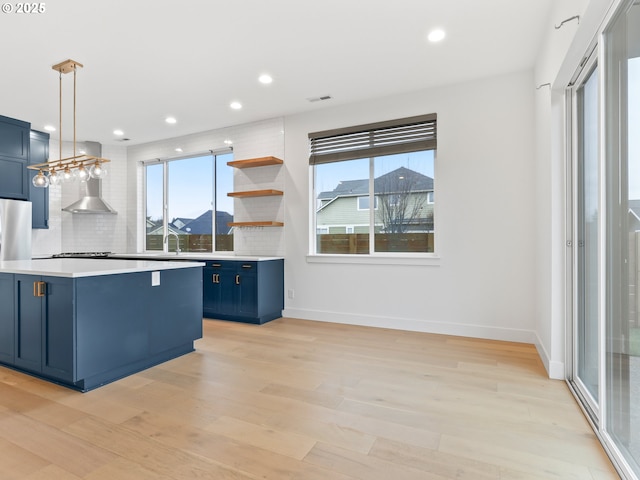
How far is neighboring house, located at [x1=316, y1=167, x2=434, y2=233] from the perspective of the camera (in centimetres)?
439

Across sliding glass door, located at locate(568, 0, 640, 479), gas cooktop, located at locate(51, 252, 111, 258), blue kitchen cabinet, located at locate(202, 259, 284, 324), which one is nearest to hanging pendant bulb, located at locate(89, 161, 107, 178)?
blue kitchen cabinet, located at locate(202, 259, 284, 324)

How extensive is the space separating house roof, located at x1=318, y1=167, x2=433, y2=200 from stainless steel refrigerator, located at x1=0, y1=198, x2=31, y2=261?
4286 mm

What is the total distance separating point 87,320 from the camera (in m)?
2.65

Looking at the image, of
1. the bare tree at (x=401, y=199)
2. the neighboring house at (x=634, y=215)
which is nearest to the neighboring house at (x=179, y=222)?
the bare tree at (x=401, y=199)

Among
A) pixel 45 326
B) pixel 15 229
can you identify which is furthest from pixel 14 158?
pixel 45 326

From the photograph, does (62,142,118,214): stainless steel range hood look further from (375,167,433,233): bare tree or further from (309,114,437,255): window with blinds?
(375,167,433,233): bare tree

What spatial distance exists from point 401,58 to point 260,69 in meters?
1.42

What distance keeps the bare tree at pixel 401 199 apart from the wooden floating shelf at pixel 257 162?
4.80 ft

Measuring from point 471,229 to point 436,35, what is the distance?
2.00m

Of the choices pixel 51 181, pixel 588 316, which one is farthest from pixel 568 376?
pixel 51 181

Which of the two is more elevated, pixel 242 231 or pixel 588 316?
pixel 242 231

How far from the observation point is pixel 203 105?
474cm

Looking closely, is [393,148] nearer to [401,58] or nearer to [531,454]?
[401,58]

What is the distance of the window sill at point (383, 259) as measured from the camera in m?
4.25
